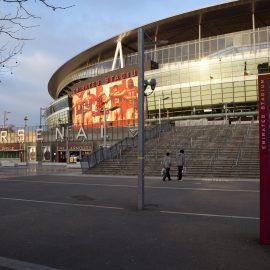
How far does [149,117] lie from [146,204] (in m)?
53.3

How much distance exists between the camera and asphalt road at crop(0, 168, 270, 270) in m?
6.78

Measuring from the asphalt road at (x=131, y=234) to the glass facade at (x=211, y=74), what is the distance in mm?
43918

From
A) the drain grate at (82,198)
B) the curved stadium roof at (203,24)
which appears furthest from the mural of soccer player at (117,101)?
the drain grate at (82,198)

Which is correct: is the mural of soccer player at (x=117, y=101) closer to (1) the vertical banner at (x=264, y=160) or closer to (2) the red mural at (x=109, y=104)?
(2) the red mural at (x=109, y=104)

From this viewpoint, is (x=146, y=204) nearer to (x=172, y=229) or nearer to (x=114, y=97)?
(x=172, y=229)

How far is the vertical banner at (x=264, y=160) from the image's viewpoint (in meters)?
7.82

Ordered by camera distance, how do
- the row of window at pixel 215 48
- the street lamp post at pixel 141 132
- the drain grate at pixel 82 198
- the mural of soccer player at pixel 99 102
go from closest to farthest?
the street lamp post at pixel 141 132
the drain grate at pixel 82 198
the row of window at pixel 215 48
the mural of soccer player at pixel 99 102

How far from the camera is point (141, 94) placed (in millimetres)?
12961

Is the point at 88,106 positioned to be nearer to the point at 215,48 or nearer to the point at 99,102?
the point at 99,102

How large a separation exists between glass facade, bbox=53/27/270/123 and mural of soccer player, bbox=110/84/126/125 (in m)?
4.37

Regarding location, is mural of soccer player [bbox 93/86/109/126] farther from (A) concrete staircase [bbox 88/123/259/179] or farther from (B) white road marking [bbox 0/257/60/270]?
(B) white road marking [bbox 0/257/60/270]

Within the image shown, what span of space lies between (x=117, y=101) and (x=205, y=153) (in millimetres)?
38543

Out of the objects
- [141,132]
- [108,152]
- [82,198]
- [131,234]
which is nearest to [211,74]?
[108,152]

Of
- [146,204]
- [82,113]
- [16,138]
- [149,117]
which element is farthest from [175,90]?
[146,204]
